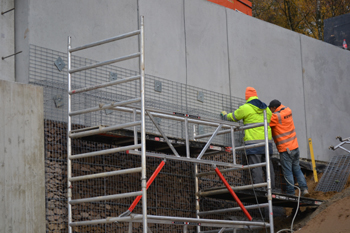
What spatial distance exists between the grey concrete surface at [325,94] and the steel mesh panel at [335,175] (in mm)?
631

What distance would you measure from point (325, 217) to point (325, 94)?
17.2 ft

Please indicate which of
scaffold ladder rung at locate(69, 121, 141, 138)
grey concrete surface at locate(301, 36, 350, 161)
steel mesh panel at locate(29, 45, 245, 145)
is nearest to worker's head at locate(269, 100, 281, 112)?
steel mesh panel at locate(29, 45, 245, 145)

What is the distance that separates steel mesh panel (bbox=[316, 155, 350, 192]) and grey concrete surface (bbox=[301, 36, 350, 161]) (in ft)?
2.07

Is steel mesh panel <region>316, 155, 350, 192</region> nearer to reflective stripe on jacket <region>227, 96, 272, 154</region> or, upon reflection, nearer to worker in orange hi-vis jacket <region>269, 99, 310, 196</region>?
worker in orange hi-vis jacket <region>269, 99, 310, 196</region>

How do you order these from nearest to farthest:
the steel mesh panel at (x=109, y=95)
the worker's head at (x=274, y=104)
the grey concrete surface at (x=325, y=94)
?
the steel mesh panel at (x=109, y=95)
the worker's head at (x=274, y=104)
the grey concrete surface at (x=325, y=94)

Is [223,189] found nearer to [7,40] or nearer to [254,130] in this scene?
[254,130]

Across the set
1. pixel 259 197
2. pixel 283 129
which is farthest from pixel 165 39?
pixel 259 197

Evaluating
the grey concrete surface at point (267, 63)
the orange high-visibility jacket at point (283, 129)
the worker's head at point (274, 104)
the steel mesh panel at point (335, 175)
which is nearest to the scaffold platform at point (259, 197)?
the orange high-visibility jacket at point (283, 129)

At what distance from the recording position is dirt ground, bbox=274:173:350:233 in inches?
315

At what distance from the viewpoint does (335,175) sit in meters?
11.2

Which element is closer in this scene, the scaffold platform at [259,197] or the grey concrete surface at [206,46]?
the scaffold platform at [259,197]

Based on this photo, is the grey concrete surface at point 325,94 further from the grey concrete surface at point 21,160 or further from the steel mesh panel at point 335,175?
the grey concrete surface at point 21,160

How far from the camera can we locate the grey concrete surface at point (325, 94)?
12484mm

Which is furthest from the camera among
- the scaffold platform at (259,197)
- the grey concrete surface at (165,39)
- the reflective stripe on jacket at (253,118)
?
the grey concrete surface at (165,39)
